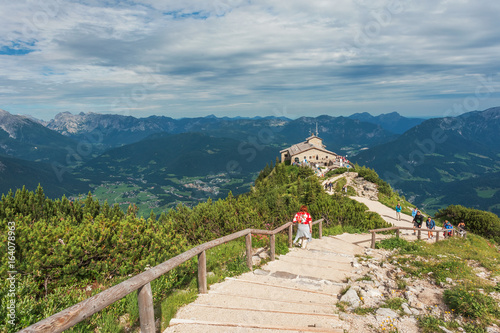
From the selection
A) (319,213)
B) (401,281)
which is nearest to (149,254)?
(401,281)

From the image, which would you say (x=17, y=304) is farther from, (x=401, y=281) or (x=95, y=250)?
(x=401, y=281)

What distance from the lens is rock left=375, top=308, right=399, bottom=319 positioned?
5392mm

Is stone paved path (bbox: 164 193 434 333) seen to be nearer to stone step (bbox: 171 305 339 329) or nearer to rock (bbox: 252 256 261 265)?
stone step (bbox: 171 305 339 329)

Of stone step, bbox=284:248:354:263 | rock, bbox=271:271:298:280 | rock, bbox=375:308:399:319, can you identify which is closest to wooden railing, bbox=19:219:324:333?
rock, bbox=271:271:298:280

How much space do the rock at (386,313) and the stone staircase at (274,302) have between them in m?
0.86

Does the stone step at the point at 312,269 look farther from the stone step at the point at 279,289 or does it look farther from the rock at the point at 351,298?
the rock at the point at 351,298

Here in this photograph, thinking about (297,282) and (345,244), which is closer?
(297,282)

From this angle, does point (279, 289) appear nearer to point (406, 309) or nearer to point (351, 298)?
point (351, 298)

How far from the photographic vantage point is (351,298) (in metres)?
6.05

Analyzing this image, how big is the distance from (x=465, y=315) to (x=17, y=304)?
26.2ft

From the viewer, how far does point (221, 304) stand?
529 centimetres

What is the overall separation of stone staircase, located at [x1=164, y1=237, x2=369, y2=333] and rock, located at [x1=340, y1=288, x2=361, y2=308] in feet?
0.82

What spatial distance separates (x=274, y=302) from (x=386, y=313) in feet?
7.23

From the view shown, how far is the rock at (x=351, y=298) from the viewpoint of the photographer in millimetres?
5891
